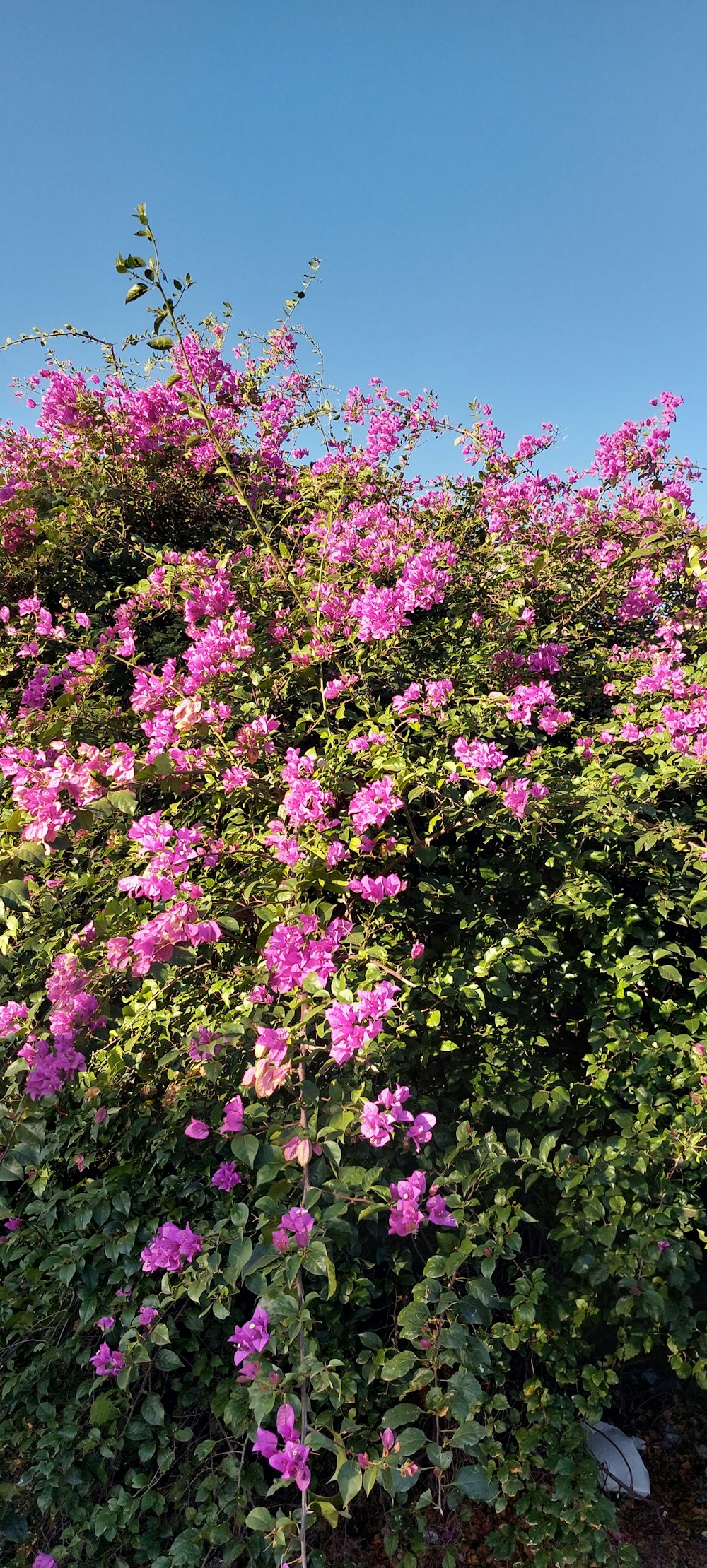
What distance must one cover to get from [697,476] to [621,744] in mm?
2227

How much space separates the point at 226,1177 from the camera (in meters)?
1.72

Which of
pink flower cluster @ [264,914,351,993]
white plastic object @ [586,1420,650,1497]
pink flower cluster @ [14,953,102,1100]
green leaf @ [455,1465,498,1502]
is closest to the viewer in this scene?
green leaf @ [455,1465,498,1502]

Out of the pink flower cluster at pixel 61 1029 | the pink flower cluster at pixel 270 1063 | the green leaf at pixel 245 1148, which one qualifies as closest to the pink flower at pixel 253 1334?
the green leaf at pixel 245 1148

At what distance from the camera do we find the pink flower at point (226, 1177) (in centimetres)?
170

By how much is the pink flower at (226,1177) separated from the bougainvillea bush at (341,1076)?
0.25 feet

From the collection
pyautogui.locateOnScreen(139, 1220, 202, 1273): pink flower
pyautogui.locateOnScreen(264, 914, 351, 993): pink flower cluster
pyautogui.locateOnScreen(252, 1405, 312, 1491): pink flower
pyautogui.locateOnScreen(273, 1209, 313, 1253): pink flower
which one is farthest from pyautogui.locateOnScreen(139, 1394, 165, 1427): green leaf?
pyautogui.locateOnScreen(264, 914, 351, 993): pink flower cluster

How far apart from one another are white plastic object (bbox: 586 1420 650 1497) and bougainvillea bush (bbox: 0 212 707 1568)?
17 cm

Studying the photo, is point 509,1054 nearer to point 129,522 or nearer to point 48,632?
point 48,632

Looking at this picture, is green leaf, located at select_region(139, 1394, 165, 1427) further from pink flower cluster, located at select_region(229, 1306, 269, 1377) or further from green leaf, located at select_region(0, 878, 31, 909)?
green leaf, located at select_region(0, 878, 31, 909)

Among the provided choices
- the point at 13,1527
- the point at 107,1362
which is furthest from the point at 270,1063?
the point at 13,1527

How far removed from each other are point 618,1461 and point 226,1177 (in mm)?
1169

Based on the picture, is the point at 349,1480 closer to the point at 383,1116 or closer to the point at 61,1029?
the point at 383,1116

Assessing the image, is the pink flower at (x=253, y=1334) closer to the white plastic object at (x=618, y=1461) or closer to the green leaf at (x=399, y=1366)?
the green leaf at (x=399, y=1366)

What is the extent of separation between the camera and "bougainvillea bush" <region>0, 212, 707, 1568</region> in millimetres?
1492
